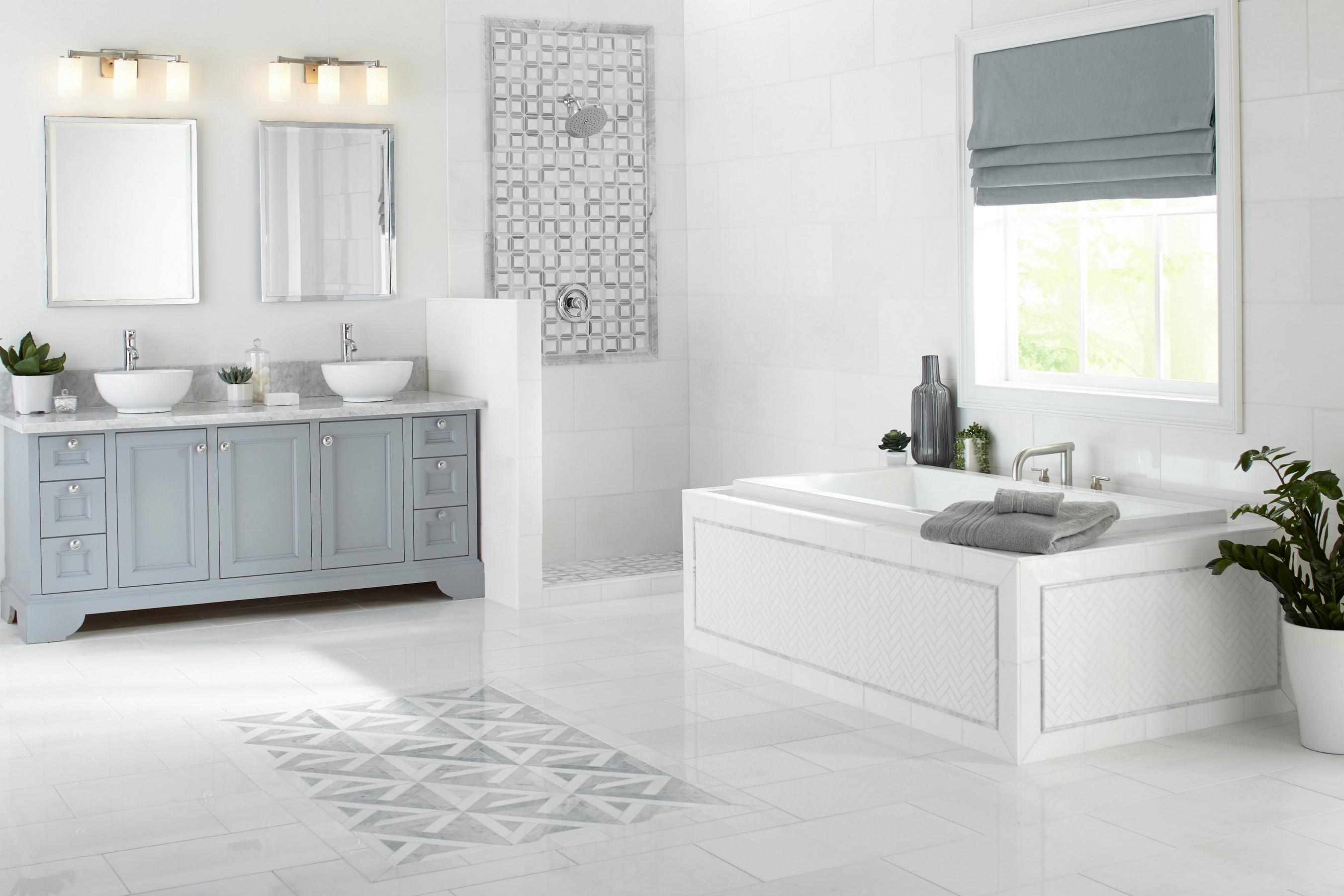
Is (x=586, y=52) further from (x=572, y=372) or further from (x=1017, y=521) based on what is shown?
(x=1017, y=521)

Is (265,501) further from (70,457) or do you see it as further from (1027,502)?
(1027,502)

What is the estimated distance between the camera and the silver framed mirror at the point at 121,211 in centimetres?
550

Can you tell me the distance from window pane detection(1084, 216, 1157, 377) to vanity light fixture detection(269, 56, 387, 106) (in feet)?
9.60

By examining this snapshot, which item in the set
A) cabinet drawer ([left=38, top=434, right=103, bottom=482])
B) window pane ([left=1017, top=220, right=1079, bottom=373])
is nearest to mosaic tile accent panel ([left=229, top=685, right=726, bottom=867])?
cabinet drawer ([left=38, top=434, right=103, bottom=482])

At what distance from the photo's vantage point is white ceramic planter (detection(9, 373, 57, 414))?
5242mm

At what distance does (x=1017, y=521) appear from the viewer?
12.5 ft

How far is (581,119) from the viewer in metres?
6.35

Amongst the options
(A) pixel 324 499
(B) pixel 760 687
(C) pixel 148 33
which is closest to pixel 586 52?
(C) pixel 148 33

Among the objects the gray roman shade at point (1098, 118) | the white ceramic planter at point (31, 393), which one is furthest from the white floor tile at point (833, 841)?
the white ceramic planter at point (31, 393)

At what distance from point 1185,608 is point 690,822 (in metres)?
1.53

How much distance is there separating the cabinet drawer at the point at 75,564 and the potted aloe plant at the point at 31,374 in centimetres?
52

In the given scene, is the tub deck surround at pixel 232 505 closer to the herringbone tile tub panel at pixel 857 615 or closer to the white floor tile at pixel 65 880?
the herringbone tile tub panel at pixel 857 615

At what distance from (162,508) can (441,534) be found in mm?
1081

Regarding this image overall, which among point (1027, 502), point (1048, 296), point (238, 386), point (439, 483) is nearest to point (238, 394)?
point (238, 386)
